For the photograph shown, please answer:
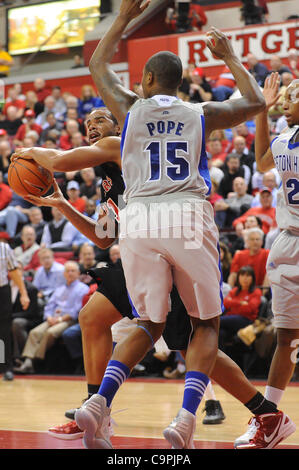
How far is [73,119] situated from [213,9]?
16.3 ft

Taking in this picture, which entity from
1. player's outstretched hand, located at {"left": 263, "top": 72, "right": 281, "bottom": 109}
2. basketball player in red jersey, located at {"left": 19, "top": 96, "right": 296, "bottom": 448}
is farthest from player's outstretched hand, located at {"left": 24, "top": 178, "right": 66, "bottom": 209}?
player's outstretched hand, located at {"left": 263, "top": 72, "right": 281, "bottom": 109}

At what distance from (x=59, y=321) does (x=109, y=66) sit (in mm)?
6256

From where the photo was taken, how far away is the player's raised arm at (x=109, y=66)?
13.0 feet

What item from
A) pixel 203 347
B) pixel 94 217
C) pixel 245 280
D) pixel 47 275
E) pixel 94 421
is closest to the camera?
pixel 94 421

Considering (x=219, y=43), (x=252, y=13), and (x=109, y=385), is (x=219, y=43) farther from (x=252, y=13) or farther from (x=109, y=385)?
(x=252, y=13)

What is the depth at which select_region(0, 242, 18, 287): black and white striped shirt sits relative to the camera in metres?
9.13

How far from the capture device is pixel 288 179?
4.54 metres

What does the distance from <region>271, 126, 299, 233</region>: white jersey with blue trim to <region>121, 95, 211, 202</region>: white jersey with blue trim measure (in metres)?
0.87

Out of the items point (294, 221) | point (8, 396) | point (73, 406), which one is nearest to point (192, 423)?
point (294, 221)

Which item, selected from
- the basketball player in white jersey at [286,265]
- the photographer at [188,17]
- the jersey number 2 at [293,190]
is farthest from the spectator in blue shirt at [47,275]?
the photographer at [188,17]

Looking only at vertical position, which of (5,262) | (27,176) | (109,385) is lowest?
(5,262)

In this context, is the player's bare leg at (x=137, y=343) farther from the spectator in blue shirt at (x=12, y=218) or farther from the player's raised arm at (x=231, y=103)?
the spectator in blue shirt at (x=12, y=218)

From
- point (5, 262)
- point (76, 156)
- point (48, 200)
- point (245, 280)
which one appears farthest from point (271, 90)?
point (5, 262)
